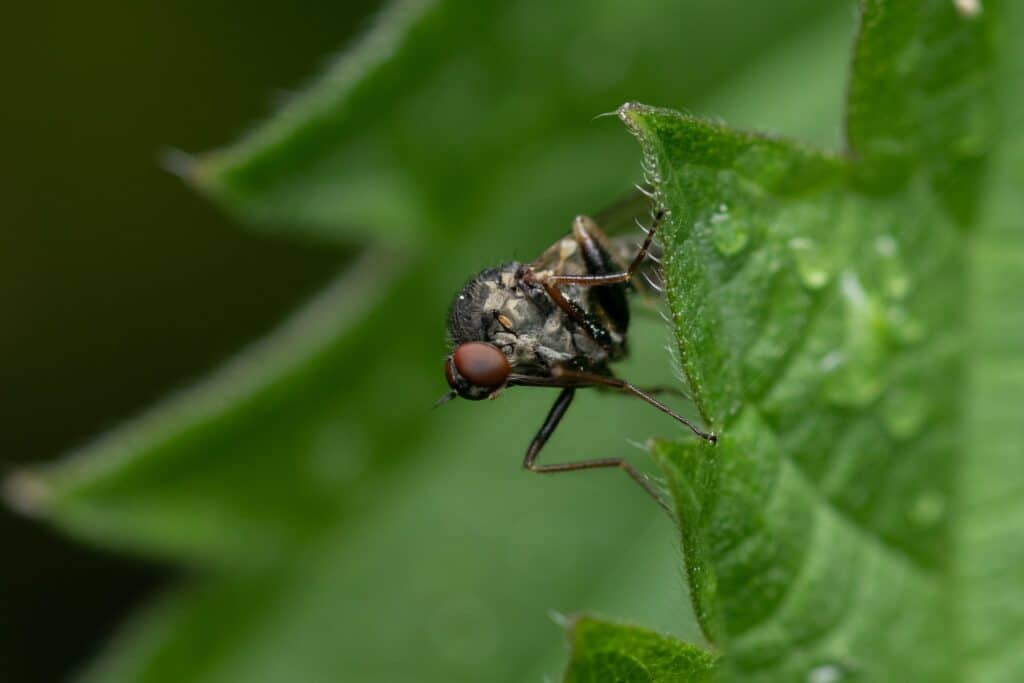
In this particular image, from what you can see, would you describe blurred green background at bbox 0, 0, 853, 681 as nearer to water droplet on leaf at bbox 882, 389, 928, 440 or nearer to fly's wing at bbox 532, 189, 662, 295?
fly's wing at bbox 532, 189, 662, 295

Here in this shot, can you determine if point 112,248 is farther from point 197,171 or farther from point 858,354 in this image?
point 858,354

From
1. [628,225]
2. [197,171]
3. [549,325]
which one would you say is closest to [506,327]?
[549,325]

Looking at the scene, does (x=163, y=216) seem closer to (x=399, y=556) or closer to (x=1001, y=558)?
(x=399, y=556)

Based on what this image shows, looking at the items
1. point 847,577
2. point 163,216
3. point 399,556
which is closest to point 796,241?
point 847,577

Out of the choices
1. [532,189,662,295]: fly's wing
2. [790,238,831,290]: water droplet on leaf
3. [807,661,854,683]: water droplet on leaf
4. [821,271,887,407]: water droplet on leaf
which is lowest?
[807,661,854,683]: water droplet on leaf

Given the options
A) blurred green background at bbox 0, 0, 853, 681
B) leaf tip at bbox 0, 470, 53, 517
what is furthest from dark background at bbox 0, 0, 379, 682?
leaf tip at bbox 0, 470, 53, 517

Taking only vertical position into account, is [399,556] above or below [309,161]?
below
